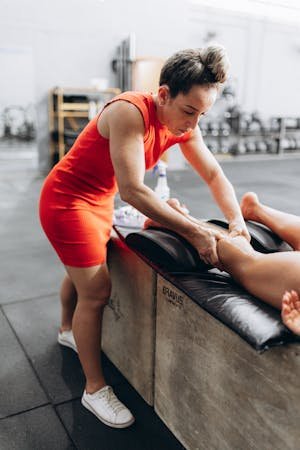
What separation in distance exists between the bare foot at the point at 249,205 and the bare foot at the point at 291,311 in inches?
25.3

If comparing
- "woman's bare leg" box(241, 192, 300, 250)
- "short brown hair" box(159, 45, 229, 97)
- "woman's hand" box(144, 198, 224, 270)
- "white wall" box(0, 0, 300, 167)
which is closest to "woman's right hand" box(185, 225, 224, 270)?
"woman's hand" box(144, 198, 224, 270)

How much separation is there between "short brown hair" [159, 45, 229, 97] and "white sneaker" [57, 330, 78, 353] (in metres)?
1.13

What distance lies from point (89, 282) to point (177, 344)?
335 millimetres

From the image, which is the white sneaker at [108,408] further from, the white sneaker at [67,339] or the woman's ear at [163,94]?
the woman's ear at [163,94]

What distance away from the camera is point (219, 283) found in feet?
3.75

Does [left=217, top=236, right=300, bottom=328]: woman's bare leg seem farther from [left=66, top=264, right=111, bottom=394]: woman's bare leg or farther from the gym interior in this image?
[left=66, top=264, right=111, bottom=394]: woman's bare leg

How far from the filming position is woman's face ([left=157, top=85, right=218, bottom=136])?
3.69 feet

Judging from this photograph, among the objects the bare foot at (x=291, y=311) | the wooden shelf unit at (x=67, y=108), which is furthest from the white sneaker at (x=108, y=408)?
the wooden shelf unit at (x=67, y=108)

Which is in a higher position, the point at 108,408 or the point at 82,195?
the point at 82,195

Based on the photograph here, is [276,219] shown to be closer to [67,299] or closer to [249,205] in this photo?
[249,205]

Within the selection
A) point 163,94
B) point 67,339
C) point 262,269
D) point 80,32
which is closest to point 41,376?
point 67,339

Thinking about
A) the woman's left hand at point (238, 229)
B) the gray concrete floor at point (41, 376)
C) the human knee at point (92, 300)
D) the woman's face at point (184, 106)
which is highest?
the woman's face at point (184, 106)

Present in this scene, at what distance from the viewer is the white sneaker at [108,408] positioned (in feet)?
4.51

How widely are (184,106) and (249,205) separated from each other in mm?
545
